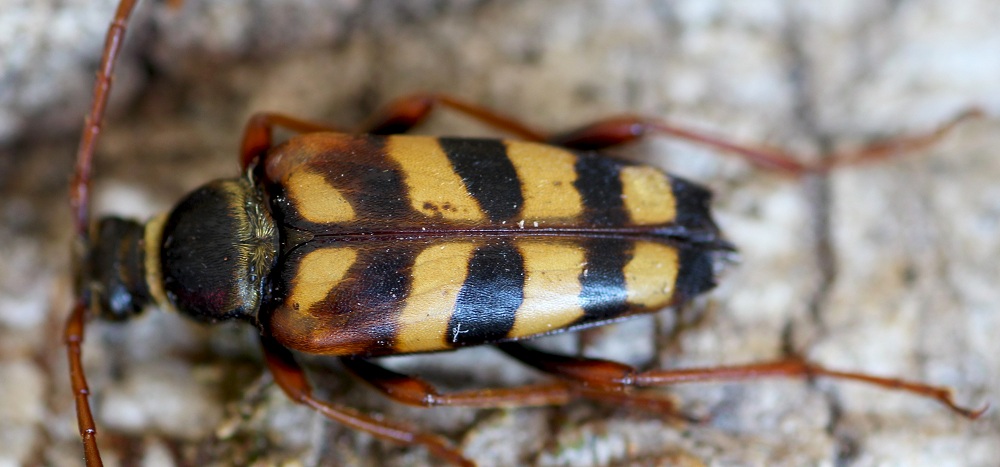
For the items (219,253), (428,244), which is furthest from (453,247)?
(219,253)

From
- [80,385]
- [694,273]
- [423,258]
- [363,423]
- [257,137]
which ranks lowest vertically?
[363,423]

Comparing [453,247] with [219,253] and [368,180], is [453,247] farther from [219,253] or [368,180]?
[219,253]

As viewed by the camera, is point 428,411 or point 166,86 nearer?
point 428,411

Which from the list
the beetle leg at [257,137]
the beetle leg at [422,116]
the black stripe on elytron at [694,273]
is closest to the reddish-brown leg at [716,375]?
the black stripe on elytron at [694,273]

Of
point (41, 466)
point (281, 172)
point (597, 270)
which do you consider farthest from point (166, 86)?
point (597, 270)

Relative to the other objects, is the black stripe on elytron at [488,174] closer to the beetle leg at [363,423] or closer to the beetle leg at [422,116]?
the beetle leg at [422,116]

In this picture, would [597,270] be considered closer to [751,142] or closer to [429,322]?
[429,322]
